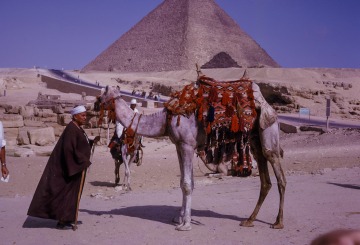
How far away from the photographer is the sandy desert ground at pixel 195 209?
5434 mm

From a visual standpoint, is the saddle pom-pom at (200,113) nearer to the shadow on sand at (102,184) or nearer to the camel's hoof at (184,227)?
the camel's hoof at (184,227)

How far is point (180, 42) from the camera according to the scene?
14088 cm

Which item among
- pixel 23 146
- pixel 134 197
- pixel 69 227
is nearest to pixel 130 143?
pixel 69 227

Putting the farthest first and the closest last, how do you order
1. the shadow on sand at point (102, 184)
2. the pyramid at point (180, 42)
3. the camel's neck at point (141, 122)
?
the pyramid at point (180, 42), the shadow on sand at point (102, 184), the camel's neck at point (141, 122)

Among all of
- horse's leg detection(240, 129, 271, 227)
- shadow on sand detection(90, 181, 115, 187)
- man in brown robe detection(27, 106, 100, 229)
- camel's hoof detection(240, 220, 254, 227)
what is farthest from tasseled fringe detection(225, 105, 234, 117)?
shadow on sand detection(90, 181, 115, 187)

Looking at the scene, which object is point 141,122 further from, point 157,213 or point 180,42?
point 180,42

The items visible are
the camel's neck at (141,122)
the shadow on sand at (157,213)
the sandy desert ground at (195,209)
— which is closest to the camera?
the sandy desert ground at (195,209)

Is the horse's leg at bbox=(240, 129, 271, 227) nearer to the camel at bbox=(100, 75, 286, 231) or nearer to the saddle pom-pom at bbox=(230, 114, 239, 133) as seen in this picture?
the camel at bbox=(100, 75, 286, 231)

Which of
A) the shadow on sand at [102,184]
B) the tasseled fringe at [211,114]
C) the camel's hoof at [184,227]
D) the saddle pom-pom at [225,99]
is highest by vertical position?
the saddle pom-pom at [225,99]

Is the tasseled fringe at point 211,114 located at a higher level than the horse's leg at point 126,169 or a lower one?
higher

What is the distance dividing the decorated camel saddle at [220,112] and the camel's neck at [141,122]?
0.69 ft

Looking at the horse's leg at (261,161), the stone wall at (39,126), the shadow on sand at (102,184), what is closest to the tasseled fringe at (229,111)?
the horse's leg at (261,161)

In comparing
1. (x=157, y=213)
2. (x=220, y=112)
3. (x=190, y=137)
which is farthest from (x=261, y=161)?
(x=157, y=213)

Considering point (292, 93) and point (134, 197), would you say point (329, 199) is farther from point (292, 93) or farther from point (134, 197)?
point (292, 93)
